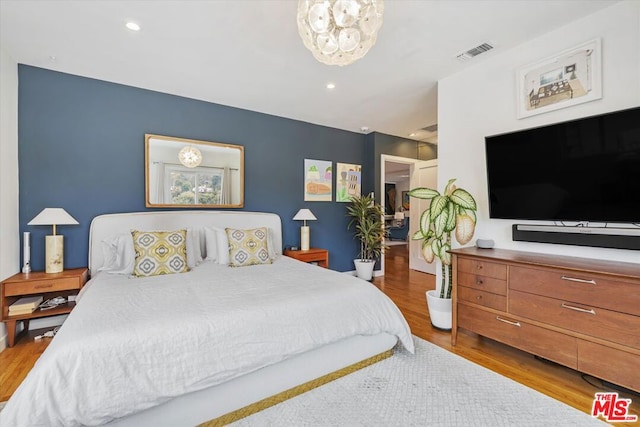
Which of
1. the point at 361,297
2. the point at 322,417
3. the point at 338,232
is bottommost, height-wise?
the point at 322,417

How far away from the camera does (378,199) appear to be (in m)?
5.21

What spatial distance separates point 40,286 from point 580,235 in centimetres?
450

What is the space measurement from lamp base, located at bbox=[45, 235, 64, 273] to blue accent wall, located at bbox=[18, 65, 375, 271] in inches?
10.2

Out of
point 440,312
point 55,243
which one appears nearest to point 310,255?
point 440,312

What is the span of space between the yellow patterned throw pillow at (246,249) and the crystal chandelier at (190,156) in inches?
43.9

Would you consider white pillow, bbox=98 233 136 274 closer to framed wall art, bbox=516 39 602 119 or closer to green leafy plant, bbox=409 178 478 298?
green leafy plant, bbox=409 178 478 298

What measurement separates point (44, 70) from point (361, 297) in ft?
12.5

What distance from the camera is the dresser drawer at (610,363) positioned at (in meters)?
1.60

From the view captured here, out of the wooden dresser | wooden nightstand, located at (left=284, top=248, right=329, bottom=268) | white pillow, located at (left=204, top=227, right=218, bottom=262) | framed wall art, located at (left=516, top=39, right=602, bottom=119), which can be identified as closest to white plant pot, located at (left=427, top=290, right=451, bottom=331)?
the wooden dresser

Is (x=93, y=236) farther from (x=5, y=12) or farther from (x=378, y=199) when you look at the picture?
(x=378, y=199)

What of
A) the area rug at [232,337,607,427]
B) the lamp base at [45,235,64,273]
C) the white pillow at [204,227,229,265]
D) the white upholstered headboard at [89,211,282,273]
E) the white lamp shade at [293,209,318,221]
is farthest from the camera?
the white lamp shade at [293,209,318,221]

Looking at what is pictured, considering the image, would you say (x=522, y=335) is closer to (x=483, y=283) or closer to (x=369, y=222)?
(x=483, y=283)

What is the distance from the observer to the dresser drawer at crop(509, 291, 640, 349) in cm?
163

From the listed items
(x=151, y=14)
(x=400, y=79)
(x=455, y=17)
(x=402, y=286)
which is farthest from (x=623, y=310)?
(x=151, y=14)
